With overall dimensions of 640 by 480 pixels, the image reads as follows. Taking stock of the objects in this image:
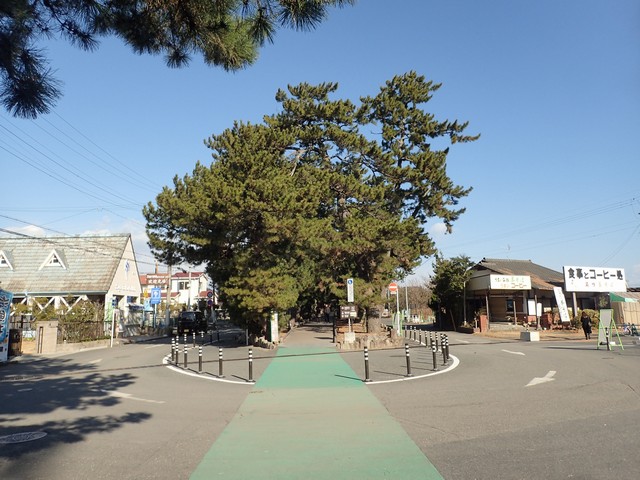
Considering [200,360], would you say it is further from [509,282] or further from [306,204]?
[509,282]

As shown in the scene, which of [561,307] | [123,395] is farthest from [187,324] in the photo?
[561,307]

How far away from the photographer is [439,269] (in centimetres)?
3925

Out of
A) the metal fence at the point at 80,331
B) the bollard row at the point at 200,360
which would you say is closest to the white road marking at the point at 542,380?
the bollard row at the point at 200,360

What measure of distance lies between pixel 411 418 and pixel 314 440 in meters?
2.12

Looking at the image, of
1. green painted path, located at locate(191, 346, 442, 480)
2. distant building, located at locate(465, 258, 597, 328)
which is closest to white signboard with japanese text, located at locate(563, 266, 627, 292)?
Result: distant building, located at locate(465, 258, 597, 328)

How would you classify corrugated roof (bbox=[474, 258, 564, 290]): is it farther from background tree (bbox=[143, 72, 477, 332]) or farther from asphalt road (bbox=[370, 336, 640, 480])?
asphalt road (bbox=[370, 336, 640, 480])

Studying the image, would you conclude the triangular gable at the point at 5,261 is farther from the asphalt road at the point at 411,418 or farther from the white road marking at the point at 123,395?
the white road marking at the point at 123,395

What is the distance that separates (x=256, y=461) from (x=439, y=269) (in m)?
35.2

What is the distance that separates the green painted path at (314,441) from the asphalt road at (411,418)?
289mm

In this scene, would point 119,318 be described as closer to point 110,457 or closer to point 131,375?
point 131,375

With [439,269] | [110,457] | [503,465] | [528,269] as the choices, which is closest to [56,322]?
[110,457]

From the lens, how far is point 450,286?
37625 millimetres

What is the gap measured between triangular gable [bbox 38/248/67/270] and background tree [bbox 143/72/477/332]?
1779cm

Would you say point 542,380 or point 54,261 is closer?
point 542,380
